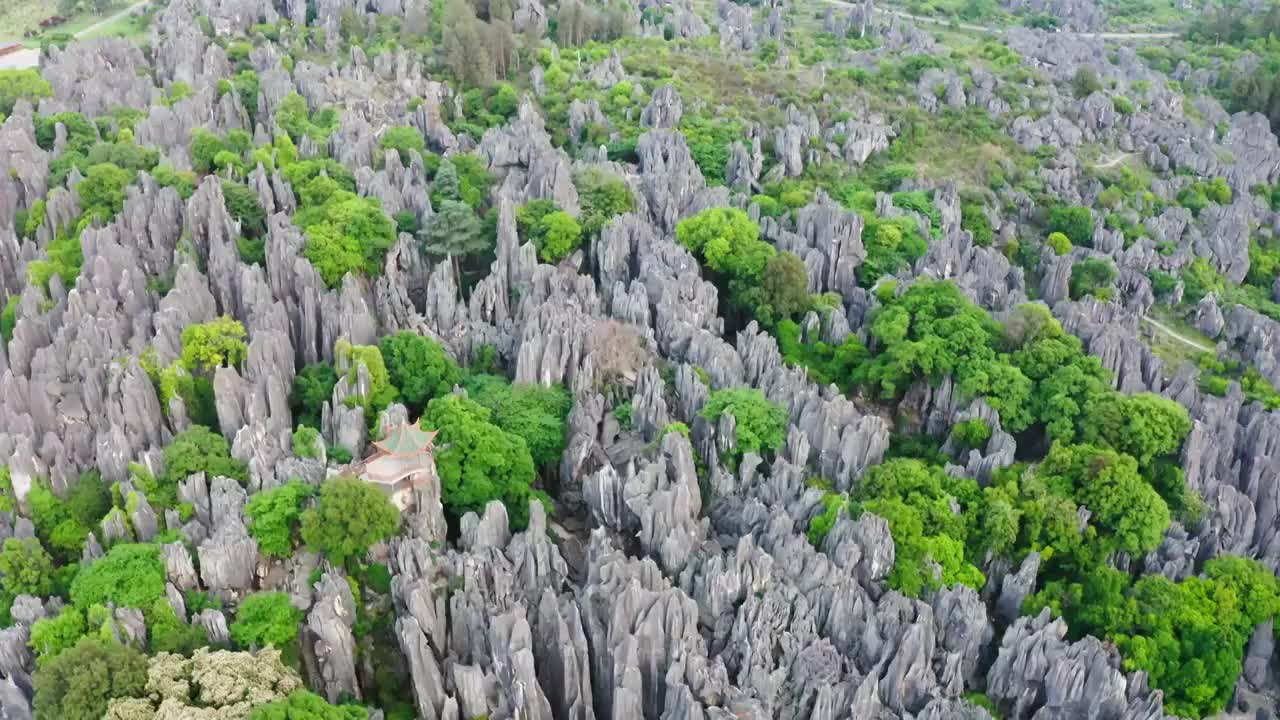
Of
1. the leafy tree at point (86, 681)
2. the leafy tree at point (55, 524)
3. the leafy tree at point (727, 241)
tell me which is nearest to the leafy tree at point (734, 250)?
the leafy tree at point (727, 241)

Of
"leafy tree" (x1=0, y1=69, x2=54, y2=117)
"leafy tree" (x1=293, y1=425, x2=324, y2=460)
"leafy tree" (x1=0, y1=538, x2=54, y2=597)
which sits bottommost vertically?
"leafy tree" (x1=0, y1=538, x2=54, y2=597)

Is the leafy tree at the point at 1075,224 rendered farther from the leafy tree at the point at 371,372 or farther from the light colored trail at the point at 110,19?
the light colored trail at the point at 110,19

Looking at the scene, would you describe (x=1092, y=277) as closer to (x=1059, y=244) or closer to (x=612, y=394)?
(x=1059, y=244)

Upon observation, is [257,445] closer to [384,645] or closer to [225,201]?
[384,645]

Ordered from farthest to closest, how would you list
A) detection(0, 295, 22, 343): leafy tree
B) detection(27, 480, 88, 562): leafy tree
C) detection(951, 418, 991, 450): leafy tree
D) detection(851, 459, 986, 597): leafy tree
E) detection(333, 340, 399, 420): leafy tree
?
detection(0, 295, 22, 343): leafy tree → detection(951, 418, 991, 450): leafy tree → detection(333, 340, 399, 420): leafy tree → detection(851, 459, 986, 597): leafy tree → detection(27, 480, 88, 562): leafy tree

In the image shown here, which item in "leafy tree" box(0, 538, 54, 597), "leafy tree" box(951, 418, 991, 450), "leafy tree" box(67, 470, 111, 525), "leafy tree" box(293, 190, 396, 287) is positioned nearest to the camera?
"leafy tree" box(0, 538, 54, 597)

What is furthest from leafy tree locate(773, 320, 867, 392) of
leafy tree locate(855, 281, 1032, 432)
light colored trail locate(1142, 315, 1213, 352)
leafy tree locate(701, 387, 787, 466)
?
light colored trail locate(1142, 315, 1213, 352)

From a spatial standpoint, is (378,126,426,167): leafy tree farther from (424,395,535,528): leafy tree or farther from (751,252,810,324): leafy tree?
(424,395,535,528): leafy tree

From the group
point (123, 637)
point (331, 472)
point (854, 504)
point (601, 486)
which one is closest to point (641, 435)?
point (601, 486)
